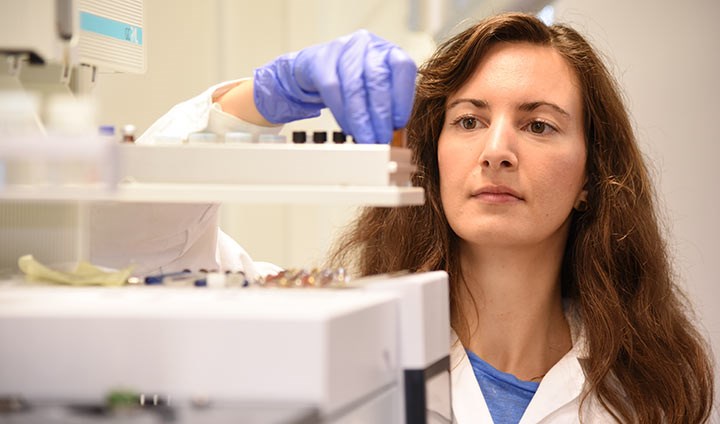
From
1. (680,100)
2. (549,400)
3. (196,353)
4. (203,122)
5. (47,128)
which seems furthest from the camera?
(680,100)

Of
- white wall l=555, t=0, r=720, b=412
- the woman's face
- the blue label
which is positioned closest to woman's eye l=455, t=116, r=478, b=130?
the woman's face

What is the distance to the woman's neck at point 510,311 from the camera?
207 centimetres

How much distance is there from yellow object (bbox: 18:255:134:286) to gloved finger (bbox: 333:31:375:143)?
387 mm

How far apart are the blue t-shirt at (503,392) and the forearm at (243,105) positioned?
716 mm

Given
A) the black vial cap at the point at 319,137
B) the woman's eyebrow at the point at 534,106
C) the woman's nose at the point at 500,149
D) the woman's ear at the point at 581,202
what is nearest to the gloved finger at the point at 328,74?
the black vial cap at the point at 319,137

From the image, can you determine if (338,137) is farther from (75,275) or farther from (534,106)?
(534,106)

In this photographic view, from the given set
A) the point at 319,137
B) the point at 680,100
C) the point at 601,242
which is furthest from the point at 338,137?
the point at 680,100

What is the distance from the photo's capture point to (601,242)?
6.95ft

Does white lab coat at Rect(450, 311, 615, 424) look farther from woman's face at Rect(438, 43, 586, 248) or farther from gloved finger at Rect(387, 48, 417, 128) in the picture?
gloved finger at Rect(387, 48, 417, 128)

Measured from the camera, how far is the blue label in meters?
1.42

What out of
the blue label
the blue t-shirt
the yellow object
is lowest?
the blue t-shirt

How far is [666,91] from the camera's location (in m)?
3.01

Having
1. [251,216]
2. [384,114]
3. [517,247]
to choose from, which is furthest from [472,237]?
[251,216]

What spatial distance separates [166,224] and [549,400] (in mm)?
849
